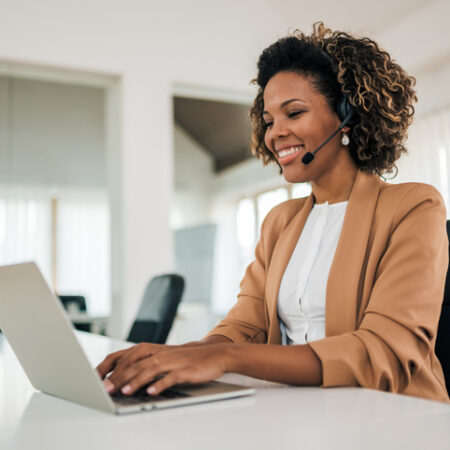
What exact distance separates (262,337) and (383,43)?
3.50 m

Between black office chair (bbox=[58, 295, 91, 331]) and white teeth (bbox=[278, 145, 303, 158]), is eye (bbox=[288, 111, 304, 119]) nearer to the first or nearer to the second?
white teeth (bbox=[278, 145, 303, 158])

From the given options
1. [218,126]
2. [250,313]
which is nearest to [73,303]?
[218,126]

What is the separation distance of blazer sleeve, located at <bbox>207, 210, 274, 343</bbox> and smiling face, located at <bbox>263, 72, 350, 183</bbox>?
24cm

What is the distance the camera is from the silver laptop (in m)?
0.71

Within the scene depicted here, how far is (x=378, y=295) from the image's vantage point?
1.01 metres

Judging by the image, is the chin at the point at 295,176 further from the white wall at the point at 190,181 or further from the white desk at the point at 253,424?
the white wall at the point at 190,181

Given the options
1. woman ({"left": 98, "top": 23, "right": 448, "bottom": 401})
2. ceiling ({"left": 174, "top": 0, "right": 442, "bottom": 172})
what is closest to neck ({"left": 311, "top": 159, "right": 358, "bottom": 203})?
woman ({"left": 98, "top": 23, "right": 448, "bottom": 401})

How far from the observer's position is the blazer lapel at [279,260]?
129cm

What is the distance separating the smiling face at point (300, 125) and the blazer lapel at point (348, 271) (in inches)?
8.8

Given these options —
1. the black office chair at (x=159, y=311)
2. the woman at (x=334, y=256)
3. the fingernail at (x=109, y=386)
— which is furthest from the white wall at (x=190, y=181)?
the fingernail at (x=109, y=386)

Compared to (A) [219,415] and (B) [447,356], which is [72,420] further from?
(B) [447,356]

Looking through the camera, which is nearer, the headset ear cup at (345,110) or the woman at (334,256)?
the woman at (334,256)

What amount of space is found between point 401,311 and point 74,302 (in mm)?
Result: 4598

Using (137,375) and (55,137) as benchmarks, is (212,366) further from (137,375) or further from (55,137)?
(55,137)
